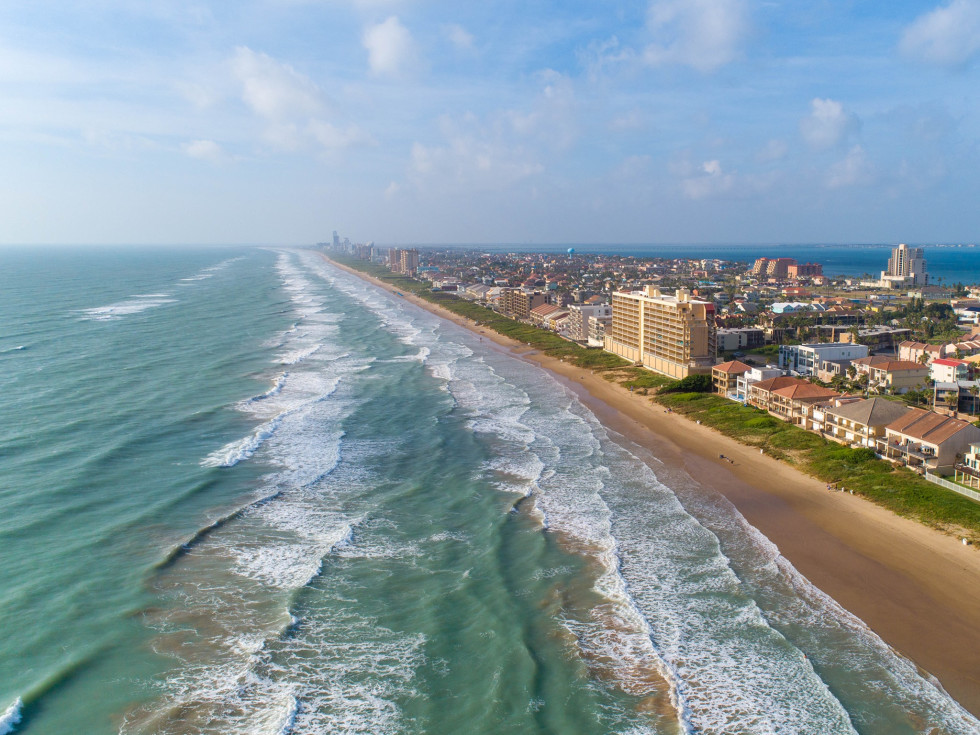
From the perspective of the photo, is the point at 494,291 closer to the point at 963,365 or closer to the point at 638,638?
the point at 963,365

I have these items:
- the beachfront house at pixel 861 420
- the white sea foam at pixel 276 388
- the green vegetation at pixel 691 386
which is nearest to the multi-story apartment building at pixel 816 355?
the green vegetation at pixel 691 386

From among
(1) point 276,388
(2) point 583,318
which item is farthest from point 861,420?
(2) point 583,318

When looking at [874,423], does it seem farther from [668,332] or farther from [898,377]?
[668,332]

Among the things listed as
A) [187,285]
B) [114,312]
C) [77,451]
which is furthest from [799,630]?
[187,285]

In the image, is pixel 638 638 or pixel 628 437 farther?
pixel 628 437

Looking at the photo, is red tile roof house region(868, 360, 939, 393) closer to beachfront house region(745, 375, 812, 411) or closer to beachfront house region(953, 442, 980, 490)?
beachfront house region(745, 375, 812, 411)

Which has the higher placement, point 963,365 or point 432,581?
point 963,365

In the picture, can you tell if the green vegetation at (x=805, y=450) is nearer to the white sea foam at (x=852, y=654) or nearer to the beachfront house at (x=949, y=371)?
the beachfront house at (x=949, y=371)
